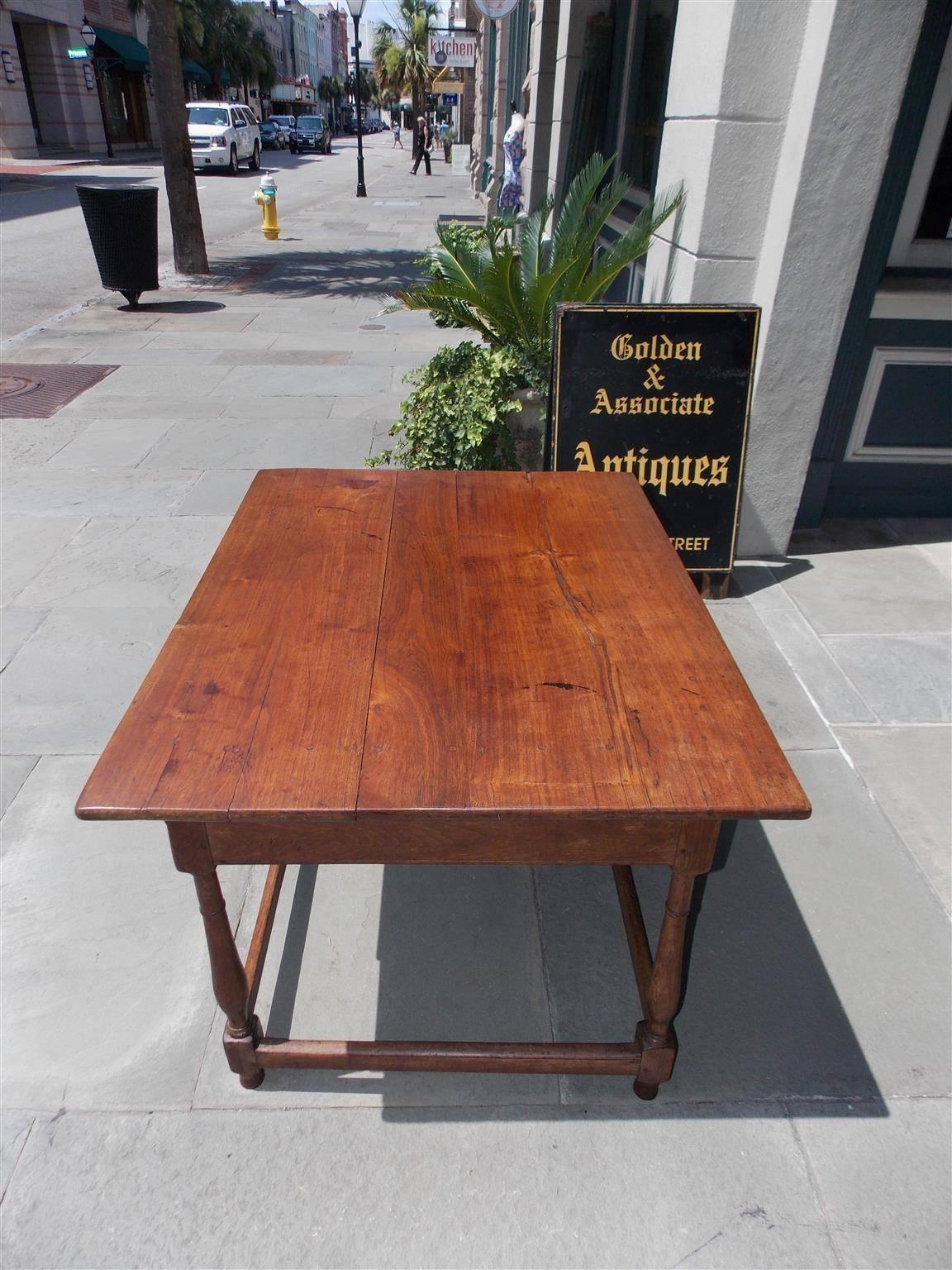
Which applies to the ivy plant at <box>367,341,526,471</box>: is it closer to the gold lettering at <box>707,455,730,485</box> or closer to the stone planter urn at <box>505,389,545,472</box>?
the stone planter urn at <box>505,389,545,472</box>

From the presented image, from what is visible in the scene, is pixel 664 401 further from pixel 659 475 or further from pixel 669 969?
pixel 669 969

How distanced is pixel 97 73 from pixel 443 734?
146ft

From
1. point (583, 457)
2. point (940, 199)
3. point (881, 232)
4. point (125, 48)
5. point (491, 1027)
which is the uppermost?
point (125, 48)

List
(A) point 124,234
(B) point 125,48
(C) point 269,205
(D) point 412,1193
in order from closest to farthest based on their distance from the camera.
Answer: (D) point 412,1193 → (A) point 124,234 → (C) point 269,205 → (B) point 125,48

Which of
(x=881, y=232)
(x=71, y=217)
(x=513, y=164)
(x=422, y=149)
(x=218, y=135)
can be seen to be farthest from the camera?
(x=422, y=149)

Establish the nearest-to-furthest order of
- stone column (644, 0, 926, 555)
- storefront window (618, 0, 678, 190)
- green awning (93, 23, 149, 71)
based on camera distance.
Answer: stone column (644, 0, 926, 555) < storefront window (618, 0, 678, 190) < green awning (93, 23, 149, 71)

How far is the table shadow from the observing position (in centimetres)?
206

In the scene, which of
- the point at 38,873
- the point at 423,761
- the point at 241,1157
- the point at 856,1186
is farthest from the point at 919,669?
the point at 38,873

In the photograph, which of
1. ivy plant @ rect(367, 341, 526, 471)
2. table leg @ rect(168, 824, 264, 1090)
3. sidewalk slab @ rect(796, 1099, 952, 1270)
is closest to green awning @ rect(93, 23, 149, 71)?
ivy plant @ rect(367, 341, 526, 471)

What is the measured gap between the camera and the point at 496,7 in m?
10.0

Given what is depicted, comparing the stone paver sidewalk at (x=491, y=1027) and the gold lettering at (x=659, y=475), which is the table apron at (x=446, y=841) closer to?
the stone paver sidewalk at (x=491, y=1027)

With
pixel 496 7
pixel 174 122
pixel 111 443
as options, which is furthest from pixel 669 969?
pixel 496 7

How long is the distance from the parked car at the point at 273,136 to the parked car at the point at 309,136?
1.73ft

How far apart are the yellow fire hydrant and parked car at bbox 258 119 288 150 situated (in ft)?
115
